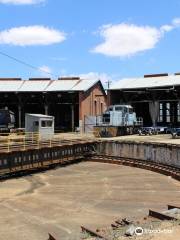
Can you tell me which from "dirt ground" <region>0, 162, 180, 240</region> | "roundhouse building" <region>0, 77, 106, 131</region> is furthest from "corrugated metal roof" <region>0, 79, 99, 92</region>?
"dirt ground" <region>0, 162, 180, 240</region>

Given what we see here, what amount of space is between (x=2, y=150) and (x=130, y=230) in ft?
64.7

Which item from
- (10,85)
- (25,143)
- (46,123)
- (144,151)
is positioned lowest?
(144,151)

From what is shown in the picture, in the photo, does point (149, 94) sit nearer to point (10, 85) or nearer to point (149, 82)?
point (149, 82)

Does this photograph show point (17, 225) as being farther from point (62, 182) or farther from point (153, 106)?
point (153, 106)

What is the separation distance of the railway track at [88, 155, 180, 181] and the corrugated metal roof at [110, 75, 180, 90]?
2763 cm

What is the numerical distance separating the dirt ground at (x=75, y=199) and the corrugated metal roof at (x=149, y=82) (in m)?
36.1

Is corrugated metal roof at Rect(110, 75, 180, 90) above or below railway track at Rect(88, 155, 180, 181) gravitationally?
above

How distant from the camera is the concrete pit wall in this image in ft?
117

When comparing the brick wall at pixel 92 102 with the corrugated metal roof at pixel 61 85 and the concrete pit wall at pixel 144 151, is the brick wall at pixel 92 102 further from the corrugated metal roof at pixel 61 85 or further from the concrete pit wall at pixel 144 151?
the concrete pit wall at pixel 144 151

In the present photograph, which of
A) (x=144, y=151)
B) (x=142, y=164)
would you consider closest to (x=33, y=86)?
(x=144, y=151)

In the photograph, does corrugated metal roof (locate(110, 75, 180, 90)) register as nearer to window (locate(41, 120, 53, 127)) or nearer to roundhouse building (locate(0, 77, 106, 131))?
roundhouse building (locate(0, 77, 106, 131))

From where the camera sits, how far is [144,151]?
40.7m

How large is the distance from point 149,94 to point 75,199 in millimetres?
52993

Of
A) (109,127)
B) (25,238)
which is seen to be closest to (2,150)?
(25,238)
